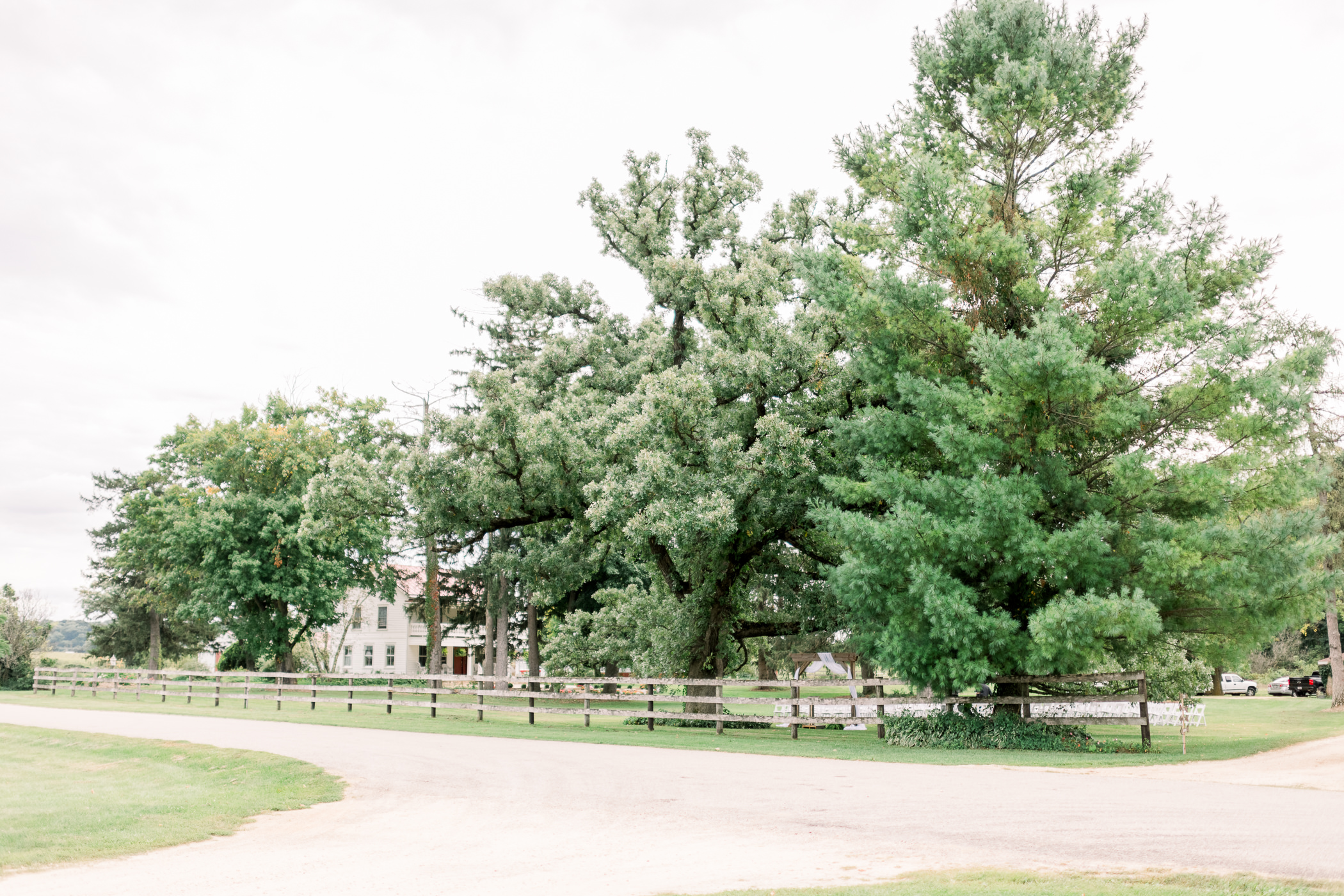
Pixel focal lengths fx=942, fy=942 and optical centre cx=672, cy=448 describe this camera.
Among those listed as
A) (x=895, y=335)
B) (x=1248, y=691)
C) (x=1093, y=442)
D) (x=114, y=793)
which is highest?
(x=895, y=335)

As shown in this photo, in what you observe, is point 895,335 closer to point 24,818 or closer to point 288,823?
point 288,823

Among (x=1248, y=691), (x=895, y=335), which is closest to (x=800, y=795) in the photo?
(x=895, y=335)

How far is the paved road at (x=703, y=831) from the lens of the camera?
6.55 m

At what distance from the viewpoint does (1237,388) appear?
14.8 metres

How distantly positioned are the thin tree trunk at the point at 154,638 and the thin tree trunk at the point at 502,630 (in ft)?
81.8

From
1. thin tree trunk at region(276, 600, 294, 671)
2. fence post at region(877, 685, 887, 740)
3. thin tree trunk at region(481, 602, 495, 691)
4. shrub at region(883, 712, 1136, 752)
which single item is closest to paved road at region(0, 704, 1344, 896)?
shrub at region(883, 712, 1136, 752)

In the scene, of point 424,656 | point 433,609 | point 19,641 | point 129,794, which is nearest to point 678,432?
point 129,794

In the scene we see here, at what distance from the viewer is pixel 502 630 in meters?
40.3

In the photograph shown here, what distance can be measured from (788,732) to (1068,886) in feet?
51.8

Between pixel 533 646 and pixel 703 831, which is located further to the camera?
pixel 533 646

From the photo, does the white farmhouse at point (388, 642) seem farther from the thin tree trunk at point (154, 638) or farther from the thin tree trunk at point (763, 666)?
the thin tree trunk at point (763, 666)

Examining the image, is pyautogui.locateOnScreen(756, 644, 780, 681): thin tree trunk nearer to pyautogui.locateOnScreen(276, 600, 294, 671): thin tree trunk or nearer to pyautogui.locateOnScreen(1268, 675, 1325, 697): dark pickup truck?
pyautogui.locateOnScreen(276, 600, 294, 671): thin tree trunk

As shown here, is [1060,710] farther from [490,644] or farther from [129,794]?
[490,644]

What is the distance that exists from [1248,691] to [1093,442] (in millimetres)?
37251
